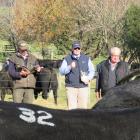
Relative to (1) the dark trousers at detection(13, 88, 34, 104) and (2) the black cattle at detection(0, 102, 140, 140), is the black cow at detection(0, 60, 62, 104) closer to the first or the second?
(1) the dark trousers at detection(13, 88, 34, 104)

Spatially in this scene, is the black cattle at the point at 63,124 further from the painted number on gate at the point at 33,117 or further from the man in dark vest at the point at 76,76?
the man in dark vest at the point at 76,76

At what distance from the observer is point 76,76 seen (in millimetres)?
8008

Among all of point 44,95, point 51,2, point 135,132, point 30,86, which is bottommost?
point 44,95

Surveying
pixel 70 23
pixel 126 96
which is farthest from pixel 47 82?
pixel 70 23

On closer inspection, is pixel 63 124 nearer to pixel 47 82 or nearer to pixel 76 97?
pixel 76 97

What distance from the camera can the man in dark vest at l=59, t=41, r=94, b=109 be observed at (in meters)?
7.99

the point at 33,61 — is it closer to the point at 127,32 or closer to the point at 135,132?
the point at 135,132

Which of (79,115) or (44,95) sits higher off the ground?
(79,115)

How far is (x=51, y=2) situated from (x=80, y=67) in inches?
1528

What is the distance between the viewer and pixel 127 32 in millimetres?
35656

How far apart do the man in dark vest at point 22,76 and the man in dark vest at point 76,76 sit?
0.89 metres

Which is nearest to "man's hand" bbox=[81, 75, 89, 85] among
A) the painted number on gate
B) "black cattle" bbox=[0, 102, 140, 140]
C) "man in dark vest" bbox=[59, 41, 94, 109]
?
"man in dark vest" bbox=[59, 41, 94, 109]

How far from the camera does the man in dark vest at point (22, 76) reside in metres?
8.65

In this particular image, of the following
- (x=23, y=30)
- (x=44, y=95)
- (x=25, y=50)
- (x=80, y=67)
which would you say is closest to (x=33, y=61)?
(x=25, y=50)
